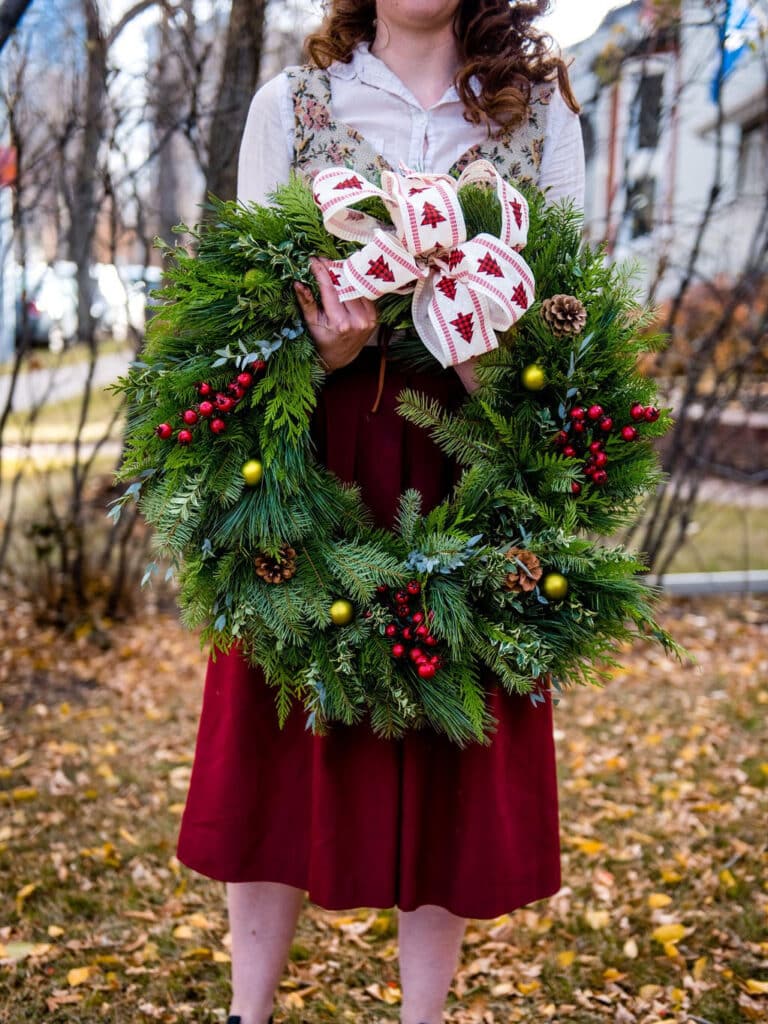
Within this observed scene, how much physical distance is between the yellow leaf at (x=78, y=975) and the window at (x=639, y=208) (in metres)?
3.40

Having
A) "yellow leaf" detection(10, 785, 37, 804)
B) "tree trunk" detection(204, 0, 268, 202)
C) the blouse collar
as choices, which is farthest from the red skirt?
"tree trunk" detection(204, 0, 268, 202)

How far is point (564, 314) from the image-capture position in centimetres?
151

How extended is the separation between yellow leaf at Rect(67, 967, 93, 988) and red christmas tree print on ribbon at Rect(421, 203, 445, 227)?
1.85 meters

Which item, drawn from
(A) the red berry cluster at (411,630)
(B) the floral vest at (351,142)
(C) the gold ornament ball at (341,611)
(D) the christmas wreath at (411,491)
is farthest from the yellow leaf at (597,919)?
(B) the floral vest at (351,142)

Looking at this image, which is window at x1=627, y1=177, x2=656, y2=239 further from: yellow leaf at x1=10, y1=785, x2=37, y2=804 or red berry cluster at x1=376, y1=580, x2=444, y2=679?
yellow leaf at x1=10, y1=785, x2=37, y2=804

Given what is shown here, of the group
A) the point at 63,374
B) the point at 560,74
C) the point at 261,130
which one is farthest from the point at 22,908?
the point at 63,374

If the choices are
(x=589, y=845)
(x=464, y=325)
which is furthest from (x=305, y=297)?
(x=589, y=845)

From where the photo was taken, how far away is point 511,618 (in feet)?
5.00

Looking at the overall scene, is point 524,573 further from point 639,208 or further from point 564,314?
point 639,208

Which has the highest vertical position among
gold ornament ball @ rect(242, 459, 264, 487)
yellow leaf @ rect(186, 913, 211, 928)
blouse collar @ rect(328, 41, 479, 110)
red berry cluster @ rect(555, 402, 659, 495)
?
blouse collar @ rect(328, 41, 479, 110)

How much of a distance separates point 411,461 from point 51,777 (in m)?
2.10

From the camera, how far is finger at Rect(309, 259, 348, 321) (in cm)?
148

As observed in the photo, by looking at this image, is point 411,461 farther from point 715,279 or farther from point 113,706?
point 715,279

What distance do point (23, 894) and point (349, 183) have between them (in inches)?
80.1
